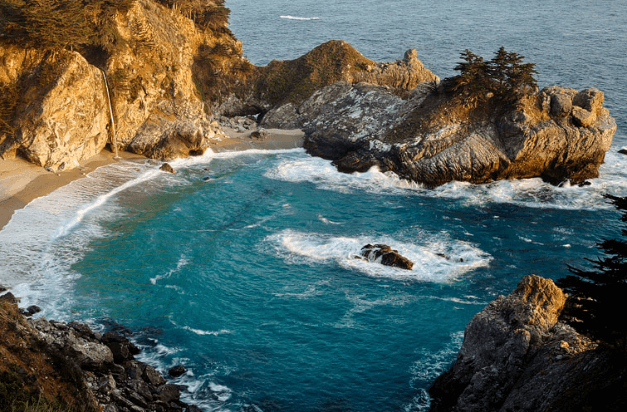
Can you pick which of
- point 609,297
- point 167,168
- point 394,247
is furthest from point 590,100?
point 167,168

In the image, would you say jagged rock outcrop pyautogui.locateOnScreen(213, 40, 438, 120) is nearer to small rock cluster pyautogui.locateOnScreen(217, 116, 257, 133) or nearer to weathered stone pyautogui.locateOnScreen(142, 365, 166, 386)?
small rock cluster pyautogui.locateOnScreen(217, 116, 257, 133)

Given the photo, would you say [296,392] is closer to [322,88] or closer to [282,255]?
[282,255]

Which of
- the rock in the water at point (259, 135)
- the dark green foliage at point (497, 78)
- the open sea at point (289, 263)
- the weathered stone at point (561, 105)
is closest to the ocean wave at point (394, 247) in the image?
the open sea at point (289, 263)

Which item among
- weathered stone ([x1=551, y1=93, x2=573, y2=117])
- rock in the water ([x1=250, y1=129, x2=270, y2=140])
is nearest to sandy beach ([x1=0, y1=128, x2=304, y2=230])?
rock in the water ([x1=250, y1=129, x2=270, y2=140])

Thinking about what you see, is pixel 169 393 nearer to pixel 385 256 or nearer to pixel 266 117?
pixel 385 256

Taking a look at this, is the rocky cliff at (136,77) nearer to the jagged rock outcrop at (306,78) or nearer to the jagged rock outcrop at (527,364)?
the jagged rock outcrop at (306,78)
